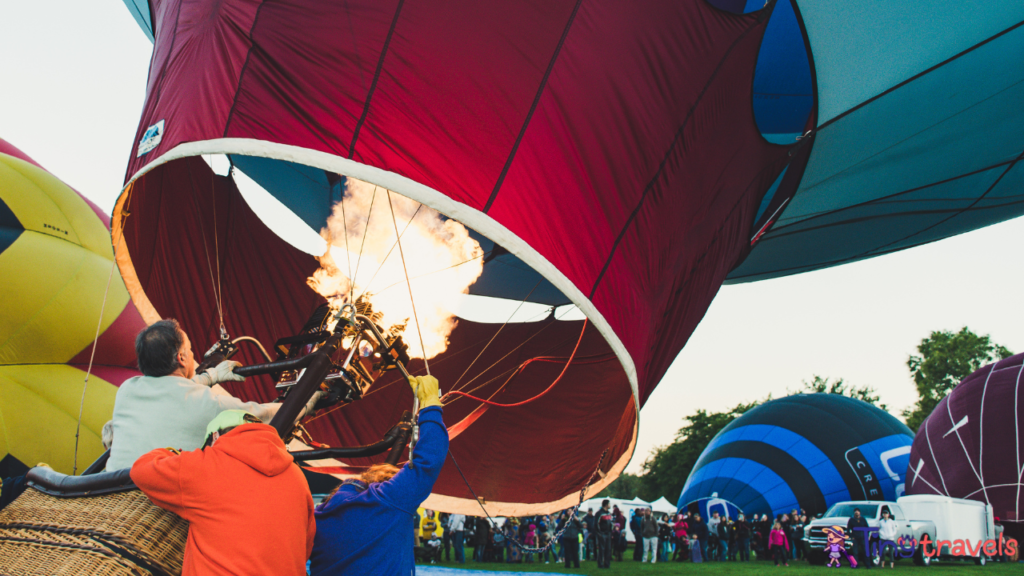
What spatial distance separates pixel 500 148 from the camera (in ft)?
7.68

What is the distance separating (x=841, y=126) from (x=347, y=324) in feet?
11.0

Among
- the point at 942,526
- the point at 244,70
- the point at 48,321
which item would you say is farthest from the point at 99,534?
the point at 942,526

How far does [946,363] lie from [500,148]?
39081mm

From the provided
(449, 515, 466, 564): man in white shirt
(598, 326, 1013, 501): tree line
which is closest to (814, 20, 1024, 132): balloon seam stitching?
(449, 515, 466, 564): man in white shirt

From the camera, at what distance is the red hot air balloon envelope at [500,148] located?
7.50 ft

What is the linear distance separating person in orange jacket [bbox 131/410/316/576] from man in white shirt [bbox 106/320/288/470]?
30cm

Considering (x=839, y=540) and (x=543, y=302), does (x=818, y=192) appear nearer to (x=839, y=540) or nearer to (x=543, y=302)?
(x=543, y=302)

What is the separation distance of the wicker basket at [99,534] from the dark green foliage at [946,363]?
126 ft

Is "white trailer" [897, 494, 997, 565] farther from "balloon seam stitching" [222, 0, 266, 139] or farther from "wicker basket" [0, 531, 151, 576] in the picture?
"wicker basket" [0, 531, 151, 576]

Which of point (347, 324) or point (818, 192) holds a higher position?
point (818, 192)

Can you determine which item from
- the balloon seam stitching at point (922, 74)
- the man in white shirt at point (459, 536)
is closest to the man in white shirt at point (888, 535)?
the man in white shirt at point (459, 536)

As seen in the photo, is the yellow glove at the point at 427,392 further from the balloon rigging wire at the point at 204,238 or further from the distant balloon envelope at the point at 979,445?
the distant balloon envelope at the point at 979,445

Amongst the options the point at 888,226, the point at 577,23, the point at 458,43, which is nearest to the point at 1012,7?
the point at 888,226

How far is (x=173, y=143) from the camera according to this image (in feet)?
8.09
